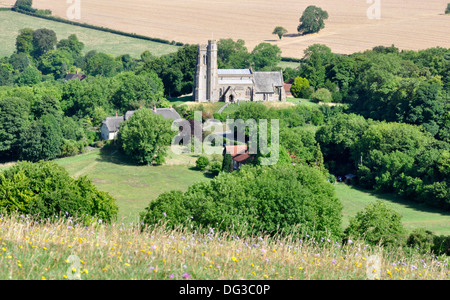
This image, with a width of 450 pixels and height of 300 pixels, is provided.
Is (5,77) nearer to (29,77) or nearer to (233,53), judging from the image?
(29,77)

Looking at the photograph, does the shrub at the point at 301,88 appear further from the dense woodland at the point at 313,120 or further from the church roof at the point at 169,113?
the church roof at the point at 169,113

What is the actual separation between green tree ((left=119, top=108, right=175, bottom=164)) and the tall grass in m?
43.2

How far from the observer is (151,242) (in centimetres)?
1332

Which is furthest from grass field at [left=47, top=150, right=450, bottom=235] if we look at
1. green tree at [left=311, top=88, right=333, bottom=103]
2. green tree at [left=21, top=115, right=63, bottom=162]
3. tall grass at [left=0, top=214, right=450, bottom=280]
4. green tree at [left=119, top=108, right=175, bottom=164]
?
green tree at [left=311, top=88, right=333, bottom=103]

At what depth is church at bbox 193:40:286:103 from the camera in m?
82.5

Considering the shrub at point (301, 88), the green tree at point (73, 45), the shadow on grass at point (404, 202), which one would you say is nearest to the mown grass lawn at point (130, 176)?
the shadow on grass at point (404, 202)

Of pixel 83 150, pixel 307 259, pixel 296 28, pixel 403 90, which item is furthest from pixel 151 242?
pixel 296 28

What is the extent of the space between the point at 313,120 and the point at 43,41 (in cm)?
7197

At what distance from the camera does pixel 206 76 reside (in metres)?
82.9

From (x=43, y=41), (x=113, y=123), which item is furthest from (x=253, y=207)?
(x=43, y=41)

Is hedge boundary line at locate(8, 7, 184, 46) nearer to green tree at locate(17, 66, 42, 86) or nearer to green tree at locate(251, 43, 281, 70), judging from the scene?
green tree at locate(251, 43, 281, 70)

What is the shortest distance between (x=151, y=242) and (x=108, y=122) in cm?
5624

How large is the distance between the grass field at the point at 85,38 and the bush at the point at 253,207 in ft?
297

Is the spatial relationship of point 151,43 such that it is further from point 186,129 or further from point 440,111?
point 440,111
